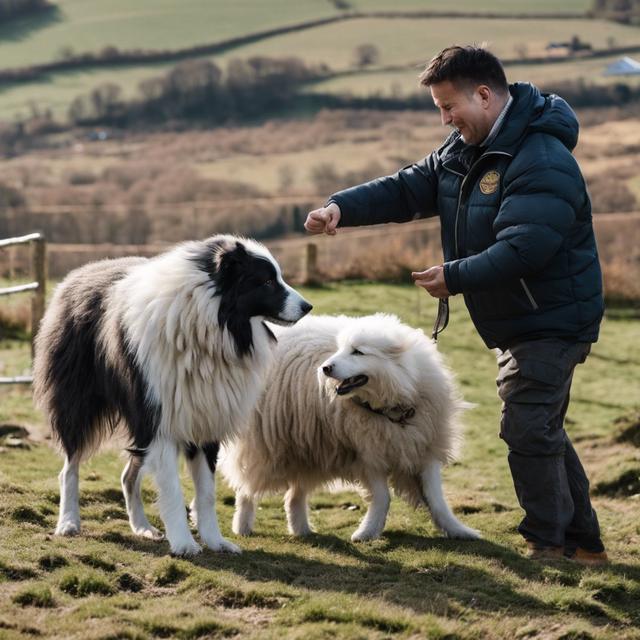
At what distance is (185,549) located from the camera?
596 centimetres

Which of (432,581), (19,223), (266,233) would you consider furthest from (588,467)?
(19,223)

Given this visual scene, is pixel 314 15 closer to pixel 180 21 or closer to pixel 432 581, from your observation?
pixel 180 21

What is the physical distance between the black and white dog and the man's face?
1.33 metres

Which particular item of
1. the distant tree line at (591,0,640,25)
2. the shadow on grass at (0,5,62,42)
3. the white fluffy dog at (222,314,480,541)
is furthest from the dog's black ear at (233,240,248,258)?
the shadow on grass at (0,5,62,42)

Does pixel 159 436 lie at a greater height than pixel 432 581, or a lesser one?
greater

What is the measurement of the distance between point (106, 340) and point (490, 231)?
7.51 feet

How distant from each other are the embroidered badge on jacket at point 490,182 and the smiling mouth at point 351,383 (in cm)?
173

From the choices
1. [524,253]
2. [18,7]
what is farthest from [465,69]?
[18,7]

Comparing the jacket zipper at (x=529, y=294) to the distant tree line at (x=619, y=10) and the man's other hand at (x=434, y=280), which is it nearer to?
the man's other hand at (x=434, y=280)

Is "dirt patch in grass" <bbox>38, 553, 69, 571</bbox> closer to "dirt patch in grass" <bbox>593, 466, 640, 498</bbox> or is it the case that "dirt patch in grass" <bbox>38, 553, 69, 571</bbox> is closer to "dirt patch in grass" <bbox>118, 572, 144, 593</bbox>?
"dirt patch in grass" <bbox>118, 572, 144, 593</bbox>

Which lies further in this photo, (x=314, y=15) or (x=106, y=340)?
(x=314, y=15)

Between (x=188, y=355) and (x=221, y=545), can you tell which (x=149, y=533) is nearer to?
(x=221, y=545)

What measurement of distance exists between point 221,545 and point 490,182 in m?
2.47

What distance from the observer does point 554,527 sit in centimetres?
596
